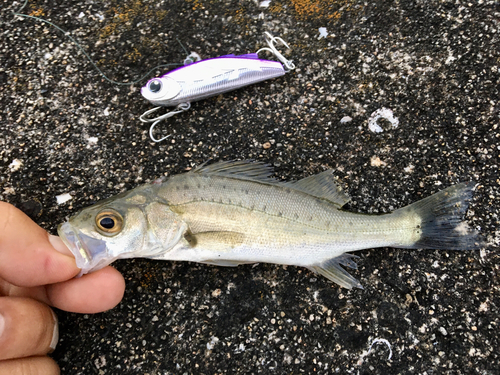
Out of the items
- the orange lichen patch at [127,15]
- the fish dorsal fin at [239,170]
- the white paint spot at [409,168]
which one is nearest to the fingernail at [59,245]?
the fish dorsal fin at [239,170]

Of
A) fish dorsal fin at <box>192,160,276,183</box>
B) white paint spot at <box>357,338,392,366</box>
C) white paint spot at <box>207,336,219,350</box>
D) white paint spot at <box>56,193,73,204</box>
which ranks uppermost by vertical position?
fish dorsal fin at <box>192,160,276,183</box>

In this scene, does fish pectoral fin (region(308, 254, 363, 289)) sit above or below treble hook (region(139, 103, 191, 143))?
below

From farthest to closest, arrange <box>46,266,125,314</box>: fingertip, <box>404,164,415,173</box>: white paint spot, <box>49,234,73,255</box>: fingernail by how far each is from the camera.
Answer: <box>404,164,415,173</box>: white paint spot < <box>46,266,125,314</box>: fingertip < <box>49,234,73,255</box>: fingernail

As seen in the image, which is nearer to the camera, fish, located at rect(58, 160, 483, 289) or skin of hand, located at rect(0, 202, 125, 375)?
skin of hand, located at rect(0, 202, 125, 375)

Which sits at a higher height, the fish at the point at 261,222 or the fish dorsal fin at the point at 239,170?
the fish dorsal fin at the point at 239,170

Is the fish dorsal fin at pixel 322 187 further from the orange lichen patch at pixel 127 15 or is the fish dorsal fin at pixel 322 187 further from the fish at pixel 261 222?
the orange lichen patch at pixel 127 15

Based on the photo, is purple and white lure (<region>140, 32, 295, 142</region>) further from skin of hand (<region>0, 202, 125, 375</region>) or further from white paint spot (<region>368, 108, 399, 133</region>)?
skin of hand (<region>0, 202, 125, 375</region>)

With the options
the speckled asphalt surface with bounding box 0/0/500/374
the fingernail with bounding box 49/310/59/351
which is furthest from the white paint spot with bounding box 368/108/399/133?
the fingernail with bounding box 49/310/59/351
